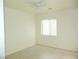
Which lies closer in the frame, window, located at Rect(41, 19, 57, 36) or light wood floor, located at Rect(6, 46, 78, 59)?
window, located at Rect(41, 19, 57, 36)

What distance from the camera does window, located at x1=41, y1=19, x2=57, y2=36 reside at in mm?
931

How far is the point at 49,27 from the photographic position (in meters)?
0.95

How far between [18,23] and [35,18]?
0.28 m

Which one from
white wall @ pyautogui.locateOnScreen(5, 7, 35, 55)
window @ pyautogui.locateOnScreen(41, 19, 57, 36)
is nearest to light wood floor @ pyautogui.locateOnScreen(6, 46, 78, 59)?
white wall @ pyautogui.locateOnScreen(5, 7, 35, 55)

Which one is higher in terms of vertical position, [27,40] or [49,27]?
[49,27]

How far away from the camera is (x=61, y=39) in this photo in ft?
3.11

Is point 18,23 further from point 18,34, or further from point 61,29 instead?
point 61,29

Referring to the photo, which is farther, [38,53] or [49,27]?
[38,53]

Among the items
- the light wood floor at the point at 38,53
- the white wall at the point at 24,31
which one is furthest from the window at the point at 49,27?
the light wood floor at the point at 38,53

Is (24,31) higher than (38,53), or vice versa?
(24,31)

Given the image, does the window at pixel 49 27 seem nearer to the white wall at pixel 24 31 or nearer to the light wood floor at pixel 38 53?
the white wall at pixel 24 31

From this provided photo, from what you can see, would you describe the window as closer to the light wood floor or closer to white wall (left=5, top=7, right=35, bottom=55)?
white wall (left=5, top=7, right=35, bottom=55)

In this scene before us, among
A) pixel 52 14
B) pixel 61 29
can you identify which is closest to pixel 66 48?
pixel 61 29

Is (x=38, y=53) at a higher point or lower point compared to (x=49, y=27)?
lower
